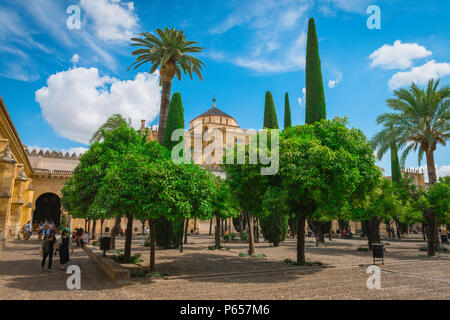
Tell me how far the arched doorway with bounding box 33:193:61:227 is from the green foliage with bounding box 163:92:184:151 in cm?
2973

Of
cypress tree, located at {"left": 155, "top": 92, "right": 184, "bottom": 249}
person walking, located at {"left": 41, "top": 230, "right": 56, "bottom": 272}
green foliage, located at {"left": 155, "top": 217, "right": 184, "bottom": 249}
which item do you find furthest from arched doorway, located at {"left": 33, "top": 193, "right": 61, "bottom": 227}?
person walking, located at {"left": 41, "top": 230, "right": 56, "bottom": 272}

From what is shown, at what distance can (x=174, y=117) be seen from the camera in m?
23.1

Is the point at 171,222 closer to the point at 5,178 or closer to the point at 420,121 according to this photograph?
the point at 5,178

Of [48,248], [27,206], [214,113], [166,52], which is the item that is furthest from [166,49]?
[214,113]

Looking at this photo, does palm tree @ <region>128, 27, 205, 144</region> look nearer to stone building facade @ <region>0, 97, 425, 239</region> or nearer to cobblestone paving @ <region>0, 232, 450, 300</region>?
stone building facade @ <region>0, 97, 425, 239</region>

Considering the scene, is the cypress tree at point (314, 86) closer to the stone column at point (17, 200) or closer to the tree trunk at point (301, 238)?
the tree trunk at point (301, 238)

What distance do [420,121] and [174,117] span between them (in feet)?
62.3

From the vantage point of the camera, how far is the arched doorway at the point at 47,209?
4150cm

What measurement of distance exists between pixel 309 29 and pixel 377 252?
52.2ft

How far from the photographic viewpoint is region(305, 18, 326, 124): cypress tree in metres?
18.0

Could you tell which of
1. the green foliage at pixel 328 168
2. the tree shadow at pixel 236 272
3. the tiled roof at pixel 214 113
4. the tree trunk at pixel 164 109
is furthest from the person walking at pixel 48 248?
the tiled roof at pixel 214 113

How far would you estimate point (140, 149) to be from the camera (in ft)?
41.8

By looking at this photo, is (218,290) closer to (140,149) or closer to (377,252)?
(140,149)
